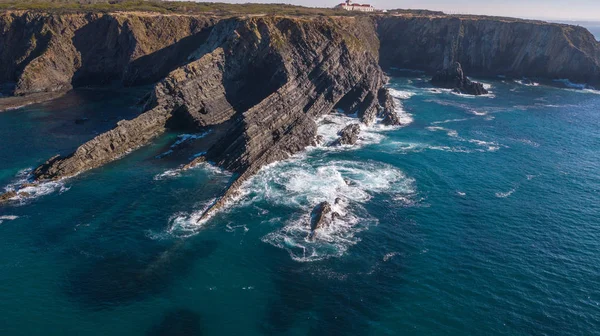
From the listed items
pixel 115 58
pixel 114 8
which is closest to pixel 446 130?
pixel 115 58

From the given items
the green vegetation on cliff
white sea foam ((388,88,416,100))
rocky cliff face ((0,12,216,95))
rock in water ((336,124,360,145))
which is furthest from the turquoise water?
the green vegetation on cliff

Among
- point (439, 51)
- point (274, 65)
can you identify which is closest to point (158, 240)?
point (274, 65)

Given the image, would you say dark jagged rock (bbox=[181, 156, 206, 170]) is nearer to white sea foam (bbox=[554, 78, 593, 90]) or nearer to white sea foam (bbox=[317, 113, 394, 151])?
white sea foam (bbox=[317, 113, 394, 151])

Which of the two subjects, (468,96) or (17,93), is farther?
(468,96)

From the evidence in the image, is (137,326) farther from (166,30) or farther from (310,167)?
(166,30)

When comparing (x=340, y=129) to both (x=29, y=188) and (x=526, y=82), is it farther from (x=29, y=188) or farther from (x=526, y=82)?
(x=526, y=82)

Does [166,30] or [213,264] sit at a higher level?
[166,30]
